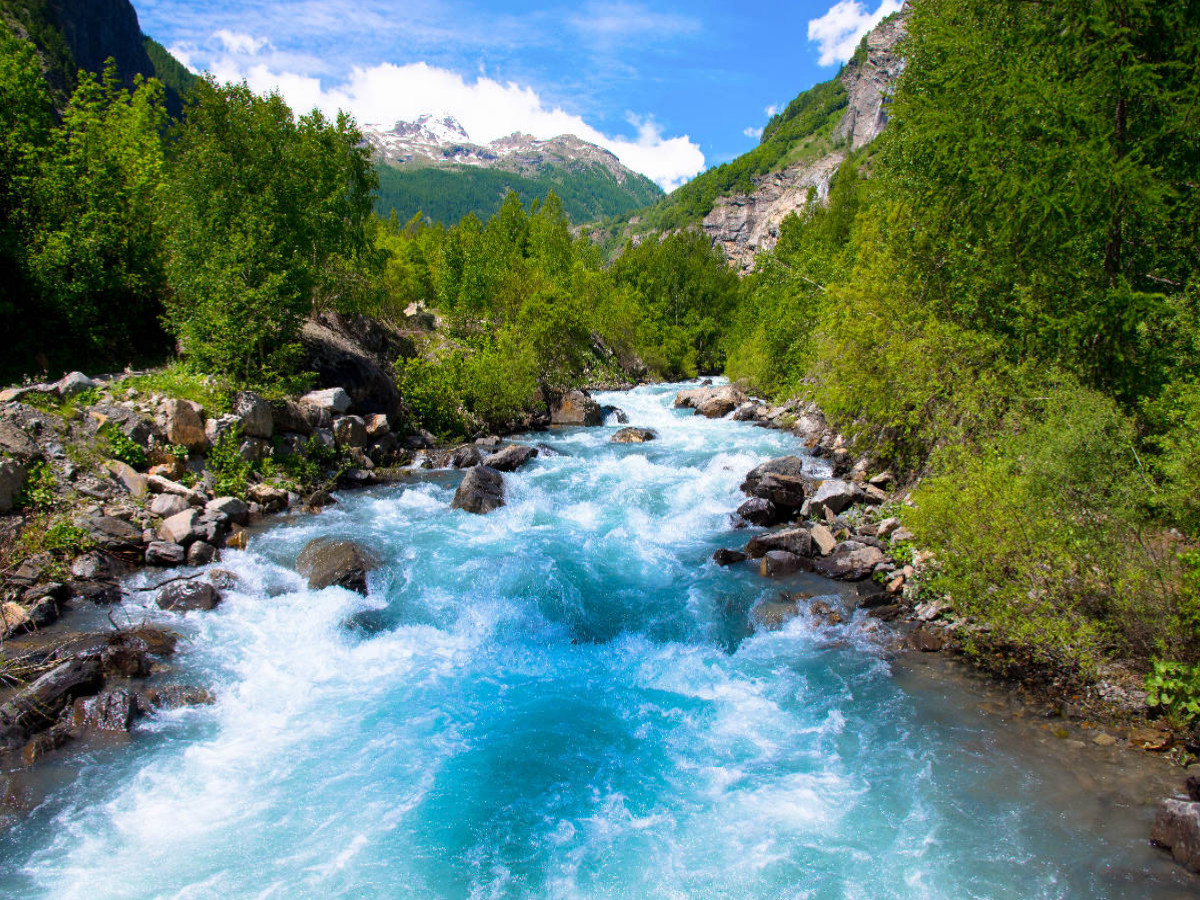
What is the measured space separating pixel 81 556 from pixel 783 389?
31.8 metres

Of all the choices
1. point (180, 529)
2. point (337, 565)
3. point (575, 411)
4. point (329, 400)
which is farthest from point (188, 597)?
point (575, 411)

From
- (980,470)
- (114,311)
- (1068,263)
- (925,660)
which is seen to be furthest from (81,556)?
(1068,263)

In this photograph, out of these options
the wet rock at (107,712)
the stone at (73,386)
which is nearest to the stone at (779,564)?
the wet rock at (107,712)

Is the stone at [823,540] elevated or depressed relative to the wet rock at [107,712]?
elevated

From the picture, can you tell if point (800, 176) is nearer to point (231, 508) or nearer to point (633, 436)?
point (633, 436)

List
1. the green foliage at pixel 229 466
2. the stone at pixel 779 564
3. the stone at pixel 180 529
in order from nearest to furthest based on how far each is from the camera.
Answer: the stone at pixel 180 529 < the stone at pixel 779 564 < the green foliage at pixel 229 466

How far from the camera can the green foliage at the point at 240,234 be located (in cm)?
1900

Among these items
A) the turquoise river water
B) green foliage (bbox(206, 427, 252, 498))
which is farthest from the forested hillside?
green foliage (bbox(206, 427, 252, 498))

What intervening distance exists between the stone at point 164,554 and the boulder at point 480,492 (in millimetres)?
6943

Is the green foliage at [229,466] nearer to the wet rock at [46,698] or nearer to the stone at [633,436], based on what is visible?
the wet rock at [46,698]

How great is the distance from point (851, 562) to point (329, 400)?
16.5 m

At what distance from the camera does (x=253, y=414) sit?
58.1ft

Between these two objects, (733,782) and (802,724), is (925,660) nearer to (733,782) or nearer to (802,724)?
(802,724)

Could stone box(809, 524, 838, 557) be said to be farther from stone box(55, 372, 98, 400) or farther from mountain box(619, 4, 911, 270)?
mountain box(619, 4, 911, 270)
